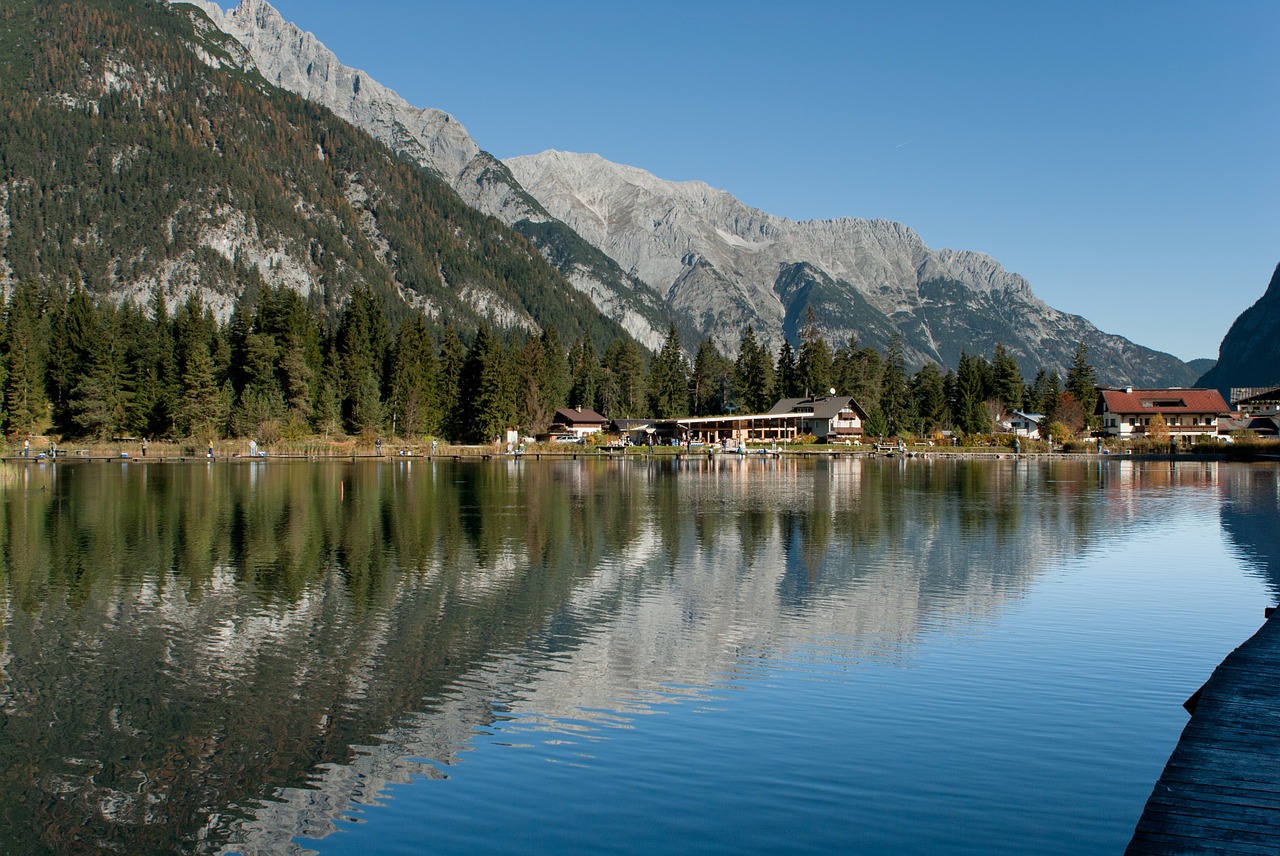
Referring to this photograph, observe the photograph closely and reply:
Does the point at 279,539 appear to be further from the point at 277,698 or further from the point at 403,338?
the point at 403,338

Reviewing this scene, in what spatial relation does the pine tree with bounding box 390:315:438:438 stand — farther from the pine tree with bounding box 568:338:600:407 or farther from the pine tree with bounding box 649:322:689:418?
the pine tree with bounding box 649:322:689:418

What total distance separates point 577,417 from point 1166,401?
3482 inches

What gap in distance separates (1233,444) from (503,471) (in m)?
85.2

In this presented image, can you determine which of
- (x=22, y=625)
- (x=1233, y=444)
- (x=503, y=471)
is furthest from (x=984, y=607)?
(x=1233, y=444)

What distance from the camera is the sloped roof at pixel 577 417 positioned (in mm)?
152500

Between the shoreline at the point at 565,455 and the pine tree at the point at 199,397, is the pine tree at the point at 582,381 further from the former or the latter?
the pine tree at the point at 199,397

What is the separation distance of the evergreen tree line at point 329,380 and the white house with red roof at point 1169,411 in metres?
5.81

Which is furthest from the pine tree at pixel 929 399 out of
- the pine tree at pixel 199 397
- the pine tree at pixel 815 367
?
the pine tree at pixel 199 397

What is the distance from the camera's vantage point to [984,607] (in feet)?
79.2

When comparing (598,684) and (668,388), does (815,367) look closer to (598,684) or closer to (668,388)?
(668,388)

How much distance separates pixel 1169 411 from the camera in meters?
147

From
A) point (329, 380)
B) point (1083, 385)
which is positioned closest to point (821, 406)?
point (1083, 385)

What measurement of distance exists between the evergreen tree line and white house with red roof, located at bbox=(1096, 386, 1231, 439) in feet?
19.1

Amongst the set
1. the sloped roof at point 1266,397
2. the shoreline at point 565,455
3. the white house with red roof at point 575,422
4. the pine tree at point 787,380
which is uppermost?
the pine tree at point 787,380
